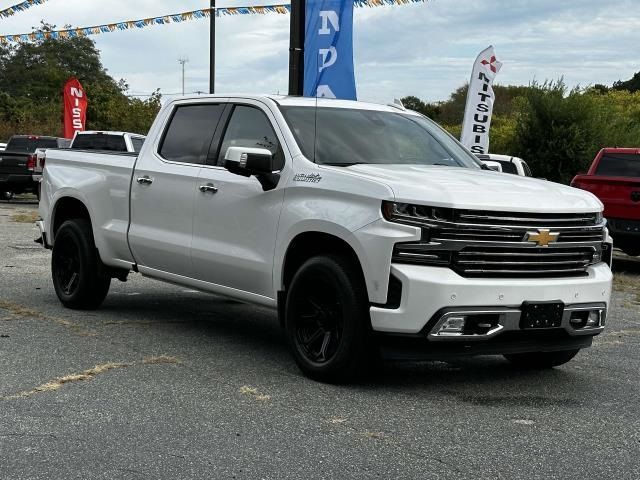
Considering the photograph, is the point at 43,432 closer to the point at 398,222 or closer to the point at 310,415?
the point at 310,415

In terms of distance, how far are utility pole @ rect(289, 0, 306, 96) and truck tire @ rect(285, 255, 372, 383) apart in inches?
283

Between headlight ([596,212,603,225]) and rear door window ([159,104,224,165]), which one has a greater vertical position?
rear door window ([159,104,224,165])

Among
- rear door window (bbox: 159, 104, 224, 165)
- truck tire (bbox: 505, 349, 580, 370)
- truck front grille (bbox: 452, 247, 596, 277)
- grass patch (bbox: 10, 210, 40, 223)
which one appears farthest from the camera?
grass patch (bbox: 10, 210, 40, 223)

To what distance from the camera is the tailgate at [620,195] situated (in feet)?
43.9

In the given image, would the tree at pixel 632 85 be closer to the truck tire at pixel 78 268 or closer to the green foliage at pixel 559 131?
the green foliage at pixel 559 131

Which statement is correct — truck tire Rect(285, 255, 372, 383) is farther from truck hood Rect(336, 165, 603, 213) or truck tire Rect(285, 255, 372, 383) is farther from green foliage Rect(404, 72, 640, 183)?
green foliage Rect(404, 72, 640, 183)

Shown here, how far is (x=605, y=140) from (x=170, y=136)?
25558 mm

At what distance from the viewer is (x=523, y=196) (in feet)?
19.2

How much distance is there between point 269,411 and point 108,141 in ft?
51.9

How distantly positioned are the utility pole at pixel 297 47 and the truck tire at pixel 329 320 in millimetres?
7176

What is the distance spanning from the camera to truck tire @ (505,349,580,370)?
267 inches

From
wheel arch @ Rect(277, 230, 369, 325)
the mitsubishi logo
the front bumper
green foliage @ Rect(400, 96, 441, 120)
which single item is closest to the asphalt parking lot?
the front bumper

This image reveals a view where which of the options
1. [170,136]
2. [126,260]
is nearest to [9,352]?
[126,260]

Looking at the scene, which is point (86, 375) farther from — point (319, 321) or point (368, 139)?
point (368, 139)
